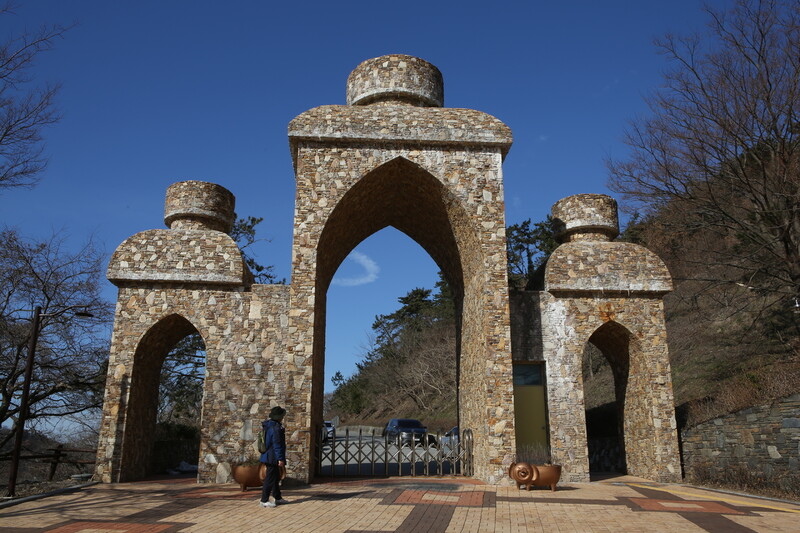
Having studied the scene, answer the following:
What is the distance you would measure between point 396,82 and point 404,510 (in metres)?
10.4

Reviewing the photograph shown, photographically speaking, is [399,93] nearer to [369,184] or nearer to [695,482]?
[369,184]

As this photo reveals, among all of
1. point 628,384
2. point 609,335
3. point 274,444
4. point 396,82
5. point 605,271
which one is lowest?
point 274,444

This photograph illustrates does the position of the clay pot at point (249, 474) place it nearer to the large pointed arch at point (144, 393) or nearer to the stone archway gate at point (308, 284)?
the stone archway gate at point (308, 284)

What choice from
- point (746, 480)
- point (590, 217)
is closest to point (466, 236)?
point (590, 217)

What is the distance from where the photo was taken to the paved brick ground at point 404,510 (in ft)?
24.9

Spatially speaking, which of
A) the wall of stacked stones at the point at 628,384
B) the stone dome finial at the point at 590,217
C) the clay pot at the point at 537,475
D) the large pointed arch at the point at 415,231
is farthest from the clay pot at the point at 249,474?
the stone dome finial at the point at 590,217

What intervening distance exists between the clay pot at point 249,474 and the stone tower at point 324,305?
4.37 ft

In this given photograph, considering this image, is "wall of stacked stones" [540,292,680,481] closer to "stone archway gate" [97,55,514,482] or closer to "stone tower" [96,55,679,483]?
"stone tower" [96,55,679,483]

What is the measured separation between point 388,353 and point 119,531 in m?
36.5

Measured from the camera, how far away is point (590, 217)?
14.9 metres

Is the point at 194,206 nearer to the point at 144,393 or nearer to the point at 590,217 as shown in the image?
the point at 144,393

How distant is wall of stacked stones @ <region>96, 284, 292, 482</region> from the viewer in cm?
1267

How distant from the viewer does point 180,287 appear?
1361cm

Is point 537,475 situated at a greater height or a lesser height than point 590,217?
lesser
